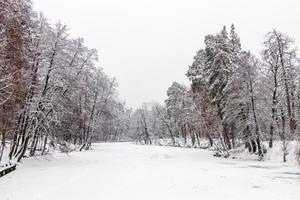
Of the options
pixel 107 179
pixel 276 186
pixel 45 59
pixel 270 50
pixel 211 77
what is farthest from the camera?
pixel 211 77

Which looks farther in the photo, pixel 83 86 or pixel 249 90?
pixel 249 90

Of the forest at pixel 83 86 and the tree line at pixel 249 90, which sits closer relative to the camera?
the forest at pixel 83 86

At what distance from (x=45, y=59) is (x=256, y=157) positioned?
68.8ft

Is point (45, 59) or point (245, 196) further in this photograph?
point (45, 59)

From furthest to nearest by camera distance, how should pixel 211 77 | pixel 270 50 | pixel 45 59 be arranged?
pixel 211 77 < pixel 270 50 < pixel 45 59

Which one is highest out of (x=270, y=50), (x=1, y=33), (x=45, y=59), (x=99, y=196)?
(x=270, y=50)

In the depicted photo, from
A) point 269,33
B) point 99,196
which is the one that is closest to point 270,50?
point 269,33

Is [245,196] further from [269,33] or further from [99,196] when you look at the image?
[269,33]

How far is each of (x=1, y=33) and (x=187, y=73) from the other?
1198 inches

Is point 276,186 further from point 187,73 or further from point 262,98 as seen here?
point 187,73

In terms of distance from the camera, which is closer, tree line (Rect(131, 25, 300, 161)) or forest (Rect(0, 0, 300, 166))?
forest (Rect(0, 0, 300, 166))

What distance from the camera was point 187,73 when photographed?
40.5 meters

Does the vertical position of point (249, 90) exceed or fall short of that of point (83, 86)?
it exceeds it

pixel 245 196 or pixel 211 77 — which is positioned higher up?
pixel 211 77
